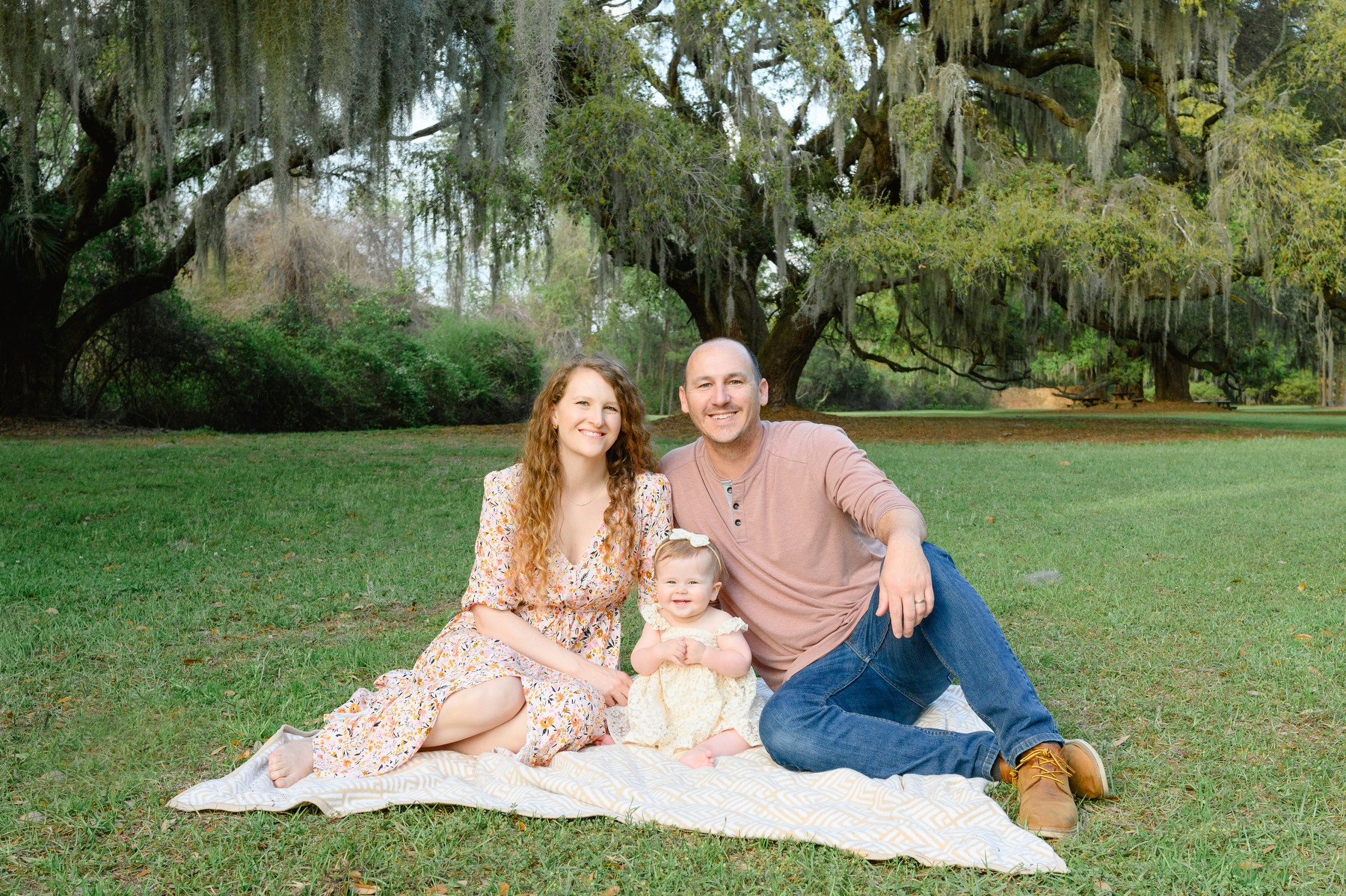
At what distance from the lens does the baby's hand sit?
8.72 ft

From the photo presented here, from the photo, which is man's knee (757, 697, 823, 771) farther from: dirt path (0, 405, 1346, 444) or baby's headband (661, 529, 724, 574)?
dirt path (0, 405, 1346, 444)

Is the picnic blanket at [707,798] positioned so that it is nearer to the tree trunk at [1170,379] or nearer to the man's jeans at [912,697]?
the man's jeans at [912,697]

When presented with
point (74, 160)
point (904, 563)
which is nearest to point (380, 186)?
point (74, 160)

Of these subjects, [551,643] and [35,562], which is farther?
[35,562]

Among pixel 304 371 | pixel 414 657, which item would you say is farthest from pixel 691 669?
pixel 304 371

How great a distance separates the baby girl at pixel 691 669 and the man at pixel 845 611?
0.47 ft

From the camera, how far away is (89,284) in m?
14.6

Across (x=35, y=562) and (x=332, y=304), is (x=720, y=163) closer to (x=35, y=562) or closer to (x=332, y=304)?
(x=35, y=562)

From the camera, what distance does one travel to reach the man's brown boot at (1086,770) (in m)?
2.33

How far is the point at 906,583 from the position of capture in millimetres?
2359

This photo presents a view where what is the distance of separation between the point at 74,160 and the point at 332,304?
28.6 feet

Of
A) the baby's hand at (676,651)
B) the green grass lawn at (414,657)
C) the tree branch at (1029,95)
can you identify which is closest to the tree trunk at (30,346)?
the green grass lawn at (414,657)

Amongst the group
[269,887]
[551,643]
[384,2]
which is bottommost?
[269,887]

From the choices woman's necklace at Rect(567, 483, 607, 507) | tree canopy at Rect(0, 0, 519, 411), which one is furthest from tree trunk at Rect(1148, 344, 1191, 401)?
woman's necklace at Rect(567, 483, 607, 507)
